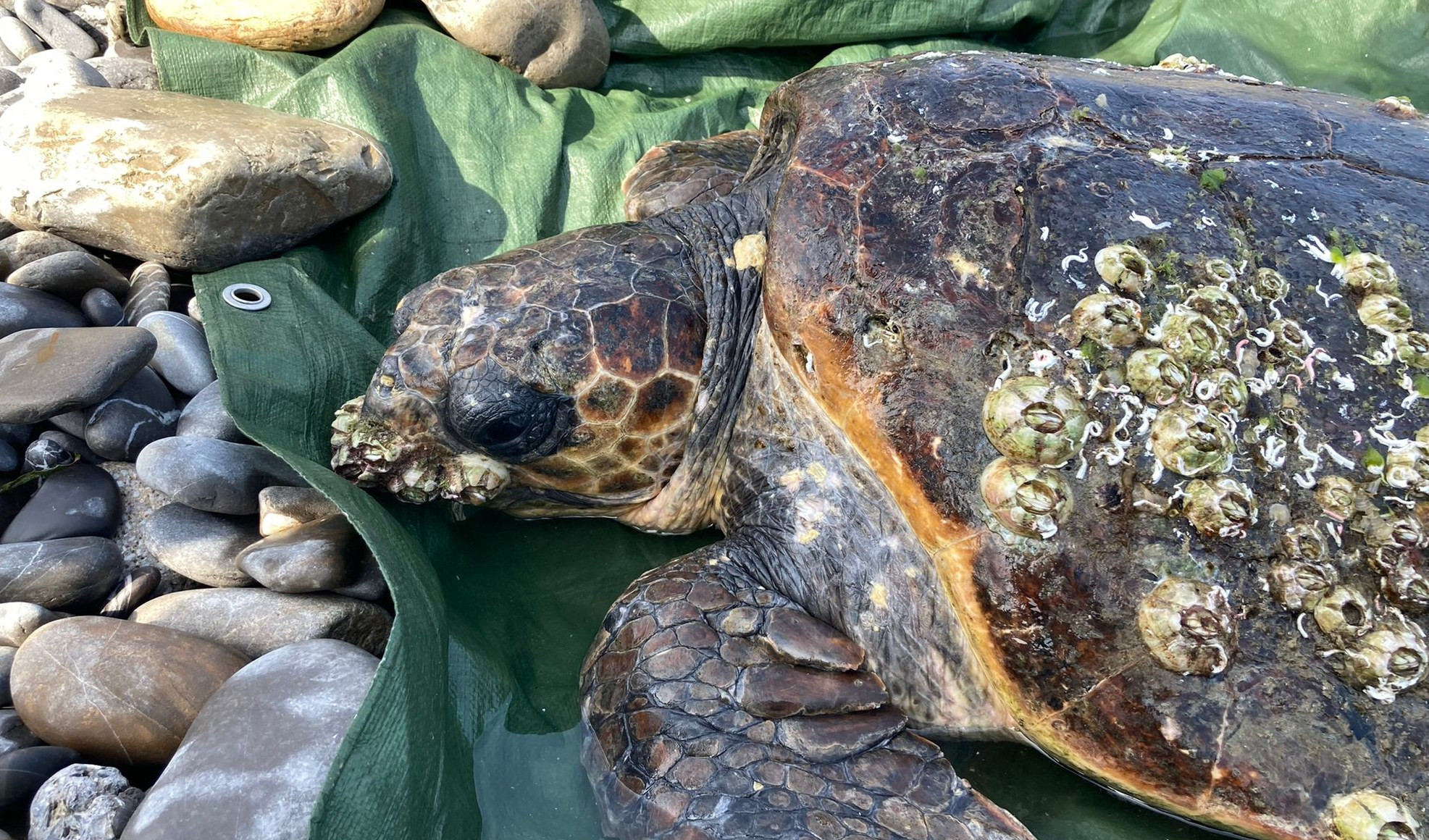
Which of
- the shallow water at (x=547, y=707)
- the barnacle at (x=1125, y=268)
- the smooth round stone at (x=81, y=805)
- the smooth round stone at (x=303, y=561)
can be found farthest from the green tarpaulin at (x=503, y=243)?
the barnacle at (x=1125, y=268)

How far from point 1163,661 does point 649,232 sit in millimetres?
1378

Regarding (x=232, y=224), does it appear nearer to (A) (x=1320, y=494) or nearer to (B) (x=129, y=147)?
(B) (x=129, y=147)

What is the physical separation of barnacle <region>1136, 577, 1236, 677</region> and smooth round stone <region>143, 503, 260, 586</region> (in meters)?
1.70

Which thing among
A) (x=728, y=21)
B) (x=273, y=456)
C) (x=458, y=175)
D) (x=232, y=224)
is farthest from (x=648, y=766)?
(x=728, y=21)

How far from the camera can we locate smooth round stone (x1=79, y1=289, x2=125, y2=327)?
87.0 inches

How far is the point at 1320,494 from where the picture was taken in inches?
55.6

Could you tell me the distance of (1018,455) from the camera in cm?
145

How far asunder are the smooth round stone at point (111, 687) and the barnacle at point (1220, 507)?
65.3 inches

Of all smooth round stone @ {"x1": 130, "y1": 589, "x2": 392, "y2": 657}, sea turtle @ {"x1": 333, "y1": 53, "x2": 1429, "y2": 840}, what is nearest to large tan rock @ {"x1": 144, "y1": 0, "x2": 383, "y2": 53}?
sea turtle @ {"x1": 333, "y1": 53, "x2": 1429, "y2": 840}

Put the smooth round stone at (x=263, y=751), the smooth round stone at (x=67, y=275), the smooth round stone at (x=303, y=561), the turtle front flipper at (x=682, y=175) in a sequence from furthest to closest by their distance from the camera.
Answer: the turtle front flipper at (x=682, y=175), the smooth round stone at (x=67, y=275), the smooth round stone at (x=303, y=561), the smooth round stone at (x=263, y=751)

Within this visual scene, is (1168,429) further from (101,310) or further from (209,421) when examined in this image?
(101,310)

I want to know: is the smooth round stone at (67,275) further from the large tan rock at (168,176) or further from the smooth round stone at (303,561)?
the smooth round stone at (303,561)

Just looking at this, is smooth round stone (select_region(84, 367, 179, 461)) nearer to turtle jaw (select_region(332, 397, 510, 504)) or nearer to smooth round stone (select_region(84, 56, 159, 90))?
turtle jaw (select_region(332, 397, 510, 504))

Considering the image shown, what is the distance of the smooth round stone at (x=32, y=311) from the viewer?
2.06 m
